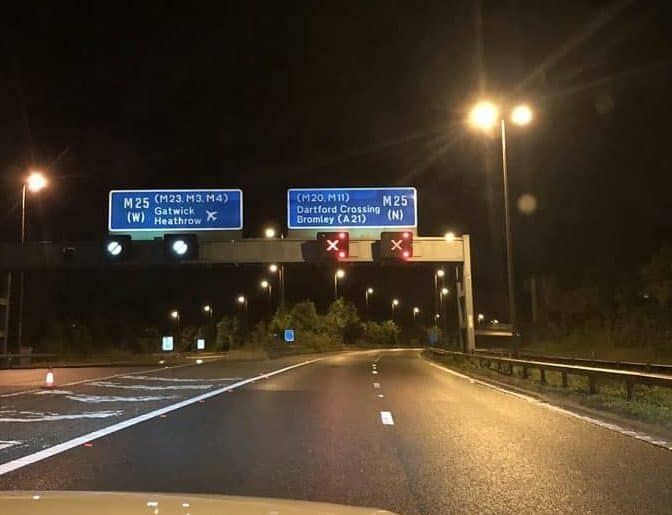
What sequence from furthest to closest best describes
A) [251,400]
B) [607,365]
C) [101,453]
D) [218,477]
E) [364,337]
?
[364,337] → [607,365] → [251,400] → [101,453] → [218,477]

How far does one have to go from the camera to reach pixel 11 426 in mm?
13320

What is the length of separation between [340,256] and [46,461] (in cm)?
2521

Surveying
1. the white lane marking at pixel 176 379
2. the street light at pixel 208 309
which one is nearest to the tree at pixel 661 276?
the white lane marking at pixel 176 379

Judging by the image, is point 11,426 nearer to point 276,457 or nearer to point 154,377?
point 276,457

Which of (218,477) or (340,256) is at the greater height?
(340,256)

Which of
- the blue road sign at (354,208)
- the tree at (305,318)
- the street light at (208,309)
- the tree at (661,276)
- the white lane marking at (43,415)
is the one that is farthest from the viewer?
the street light at (208,309)

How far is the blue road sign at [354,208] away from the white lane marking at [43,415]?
63.9 ft

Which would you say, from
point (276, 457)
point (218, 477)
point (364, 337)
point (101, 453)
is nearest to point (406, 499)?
point (218, 477)

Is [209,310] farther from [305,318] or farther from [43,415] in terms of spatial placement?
[43,415]

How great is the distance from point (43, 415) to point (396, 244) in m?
21.1

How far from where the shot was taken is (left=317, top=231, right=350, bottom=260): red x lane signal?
34.2 meters

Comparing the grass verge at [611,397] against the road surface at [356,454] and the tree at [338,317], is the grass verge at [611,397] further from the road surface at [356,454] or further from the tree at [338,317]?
the tree at [338,317]

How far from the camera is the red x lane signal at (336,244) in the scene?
3425 centimetres

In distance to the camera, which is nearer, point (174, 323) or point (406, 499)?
point (406, 499)
